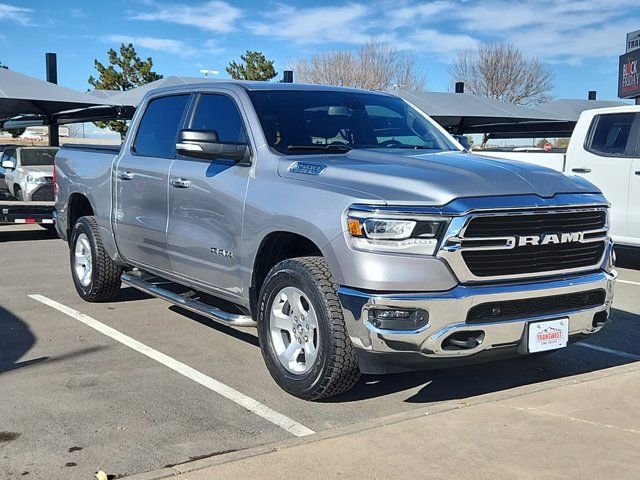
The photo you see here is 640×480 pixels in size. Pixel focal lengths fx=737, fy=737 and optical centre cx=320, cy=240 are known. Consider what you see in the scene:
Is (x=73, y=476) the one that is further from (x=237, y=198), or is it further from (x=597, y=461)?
(x=597, y=461)

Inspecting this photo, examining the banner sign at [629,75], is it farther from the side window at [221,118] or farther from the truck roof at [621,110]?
the side window at [221,118]

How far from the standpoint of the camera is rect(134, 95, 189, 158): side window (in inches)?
238

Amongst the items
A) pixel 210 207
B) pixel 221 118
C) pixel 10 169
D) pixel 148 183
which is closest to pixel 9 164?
pixel 10 169

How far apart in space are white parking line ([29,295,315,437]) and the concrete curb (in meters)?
0.19

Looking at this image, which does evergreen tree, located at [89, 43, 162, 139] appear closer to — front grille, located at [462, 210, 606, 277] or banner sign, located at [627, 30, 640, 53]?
banner sign, located at [627, 30, 640, 53]

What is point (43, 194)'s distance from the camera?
44.1ft

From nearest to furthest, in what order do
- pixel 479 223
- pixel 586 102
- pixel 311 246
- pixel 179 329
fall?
pixel 479 223 → pixel 311 246 → pixel 179 329 → pixel 586 102

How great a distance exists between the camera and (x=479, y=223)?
3949mm

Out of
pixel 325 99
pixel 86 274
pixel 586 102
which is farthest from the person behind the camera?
pixel 586 102

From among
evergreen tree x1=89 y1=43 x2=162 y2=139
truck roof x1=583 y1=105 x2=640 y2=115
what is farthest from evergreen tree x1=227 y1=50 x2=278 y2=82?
truck roof x1=583 y1=105 x2=640 y2=115

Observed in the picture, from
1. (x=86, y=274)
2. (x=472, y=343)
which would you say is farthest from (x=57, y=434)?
(x=86, y=274)

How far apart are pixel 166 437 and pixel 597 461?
2250 mm

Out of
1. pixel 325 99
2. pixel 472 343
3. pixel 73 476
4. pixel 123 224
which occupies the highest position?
pixel 325 99

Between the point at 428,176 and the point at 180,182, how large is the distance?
2.18 m
